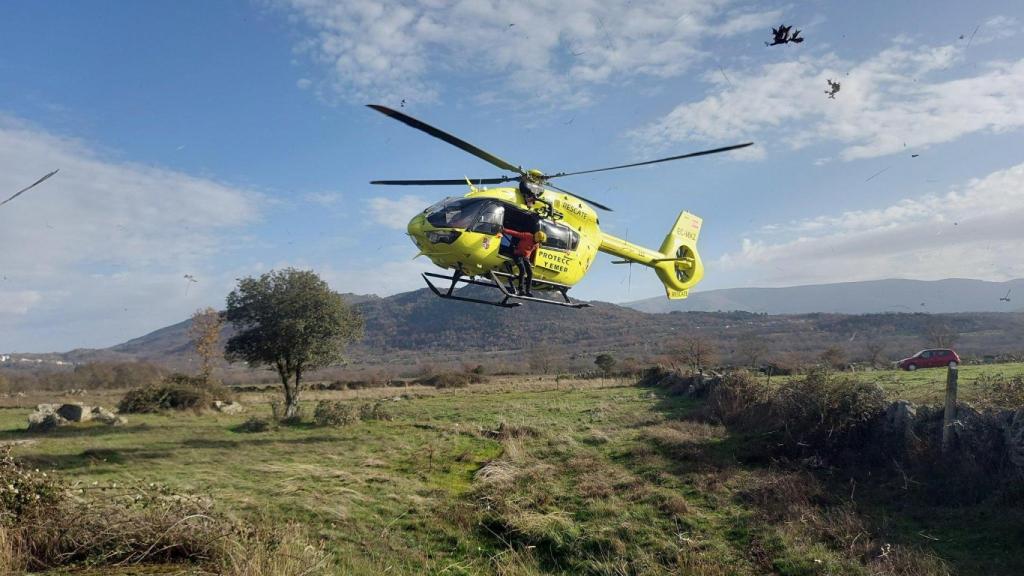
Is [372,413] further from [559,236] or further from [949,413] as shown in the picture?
[949,413]

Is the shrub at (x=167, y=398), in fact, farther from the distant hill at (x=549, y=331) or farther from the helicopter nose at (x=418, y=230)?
the distant hill at (x=549, y=331)

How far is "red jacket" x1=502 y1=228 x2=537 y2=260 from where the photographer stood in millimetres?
14180

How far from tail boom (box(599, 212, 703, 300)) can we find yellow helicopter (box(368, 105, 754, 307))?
2.99m

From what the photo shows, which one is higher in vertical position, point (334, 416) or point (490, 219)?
point (490, 219)

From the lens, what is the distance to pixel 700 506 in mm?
12102

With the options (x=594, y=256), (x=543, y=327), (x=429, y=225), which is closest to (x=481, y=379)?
(x=594, y=256)

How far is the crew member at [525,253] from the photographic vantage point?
14211mm

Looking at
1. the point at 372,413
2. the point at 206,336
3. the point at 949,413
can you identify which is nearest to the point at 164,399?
the point at 372,413

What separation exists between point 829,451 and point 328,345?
2232 centimetres

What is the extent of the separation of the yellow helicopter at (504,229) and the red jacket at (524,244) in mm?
120

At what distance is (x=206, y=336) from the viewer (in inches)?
2062

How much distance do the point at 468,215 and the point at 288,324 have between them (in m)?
16.8

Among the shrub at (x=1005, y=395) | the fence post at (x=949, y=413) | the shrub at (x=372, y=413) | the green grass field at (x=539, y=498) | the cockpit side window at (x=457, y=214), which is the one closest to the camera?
the green grass field at (x=539, y=498)

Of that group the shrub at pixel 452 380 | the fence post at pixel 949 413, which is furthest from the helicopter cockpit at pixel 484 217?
the shrub at pixel 452 380
